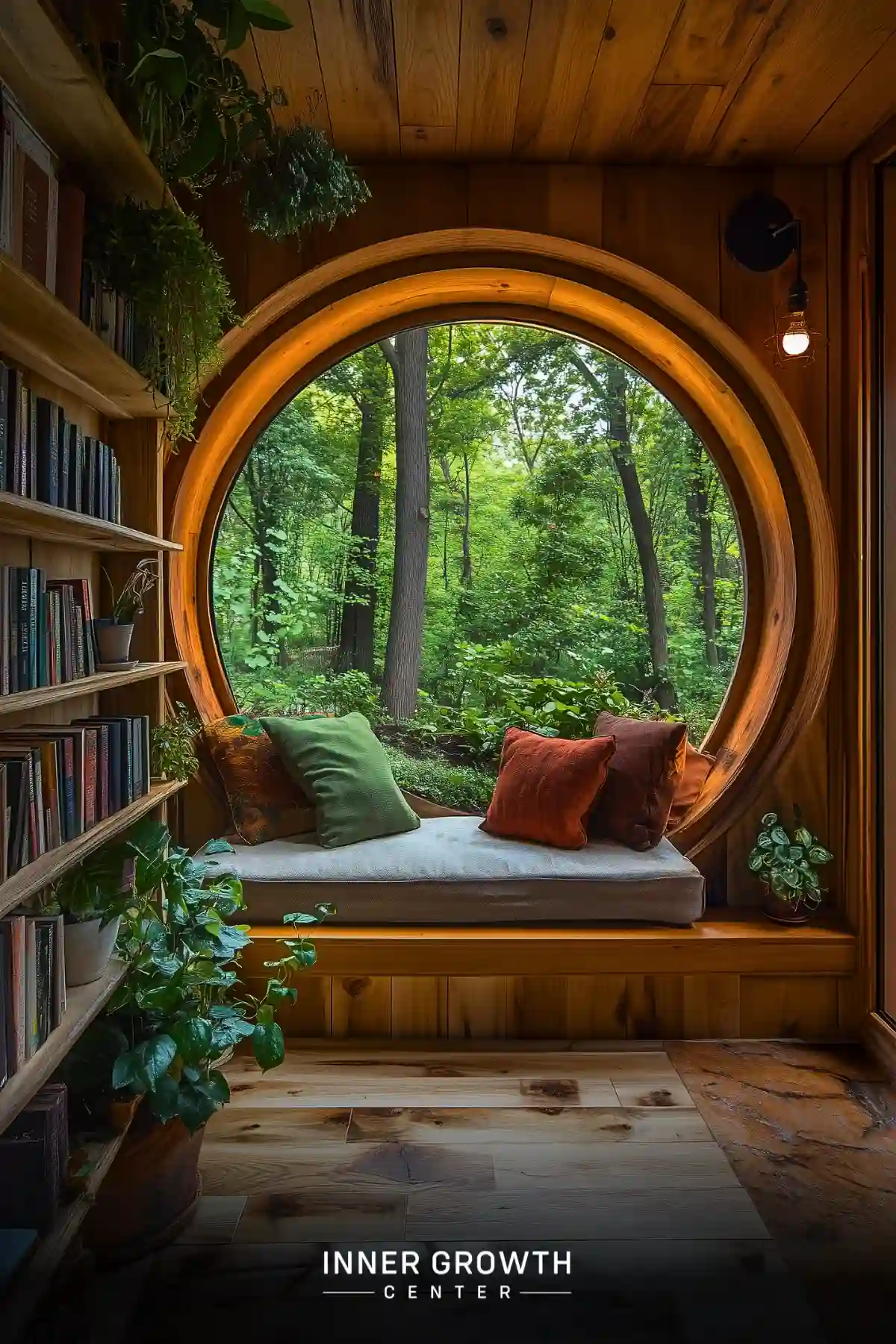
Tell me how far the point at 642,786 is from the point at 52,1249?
205 cm

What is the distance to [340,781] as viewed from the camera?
9.61 ft

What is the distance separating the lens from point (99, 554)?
7.78 feet

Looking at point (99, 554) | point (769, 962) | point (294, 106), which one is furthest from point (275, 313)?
point (769, 962)

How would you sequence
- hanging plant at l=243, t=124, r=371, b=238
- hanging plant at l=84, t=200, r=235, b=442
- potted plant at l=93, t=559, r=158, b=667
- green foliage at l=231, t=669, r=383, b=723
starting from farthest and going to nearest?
green foliage at l=231, t=669, r=383, b=723 → hanging plant at l=243, t=124, r=371, b=238 → potted plant at l=93, t=559, r=158, b=667 → hanging plant at l=84, t=200, r=235, b=442

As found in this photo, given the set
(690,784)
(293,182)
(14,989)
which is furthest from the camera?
(690,784)

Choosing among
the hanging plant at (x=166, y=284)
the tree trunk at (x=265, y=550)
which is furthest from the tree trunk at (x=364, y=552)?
the hanging plant at (x=166, y=284)

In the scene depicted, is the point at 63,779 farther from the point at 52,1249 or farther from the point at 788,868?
the point at 788,868

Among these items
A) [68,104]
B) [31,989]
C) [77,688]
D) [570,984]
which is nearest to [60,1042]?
[31,989]

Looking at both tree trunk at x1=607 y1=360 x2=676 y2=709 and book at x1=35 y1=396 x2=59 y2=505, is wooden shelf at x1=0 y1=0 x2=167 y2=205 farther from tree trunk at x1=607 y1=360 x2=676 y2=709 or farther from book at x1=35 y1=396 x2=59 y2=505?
tree trunk at x1=607 y1=360 x2=676 y2=709

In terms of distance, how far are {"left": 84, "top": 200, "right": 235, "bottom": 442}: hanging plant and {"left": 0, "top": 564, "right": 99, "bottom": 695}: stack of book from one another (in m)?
0.60

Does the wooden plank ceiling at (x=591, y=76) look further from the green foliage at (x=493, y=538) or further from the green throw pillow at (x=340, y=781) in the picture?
the green throw pillow at (x=340, y=781)

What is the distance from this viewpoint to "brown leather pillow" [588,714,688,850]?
2.90m

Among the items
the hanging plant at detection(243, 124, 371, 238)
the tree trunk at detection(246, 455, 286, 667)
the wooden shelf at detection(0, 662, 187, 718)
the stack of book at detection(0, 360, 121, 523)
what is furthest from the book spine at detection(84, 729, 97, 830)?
the tree trunk at detection(246, 455, 286, 667)

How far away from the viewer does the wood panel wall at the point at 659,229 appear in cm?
282
